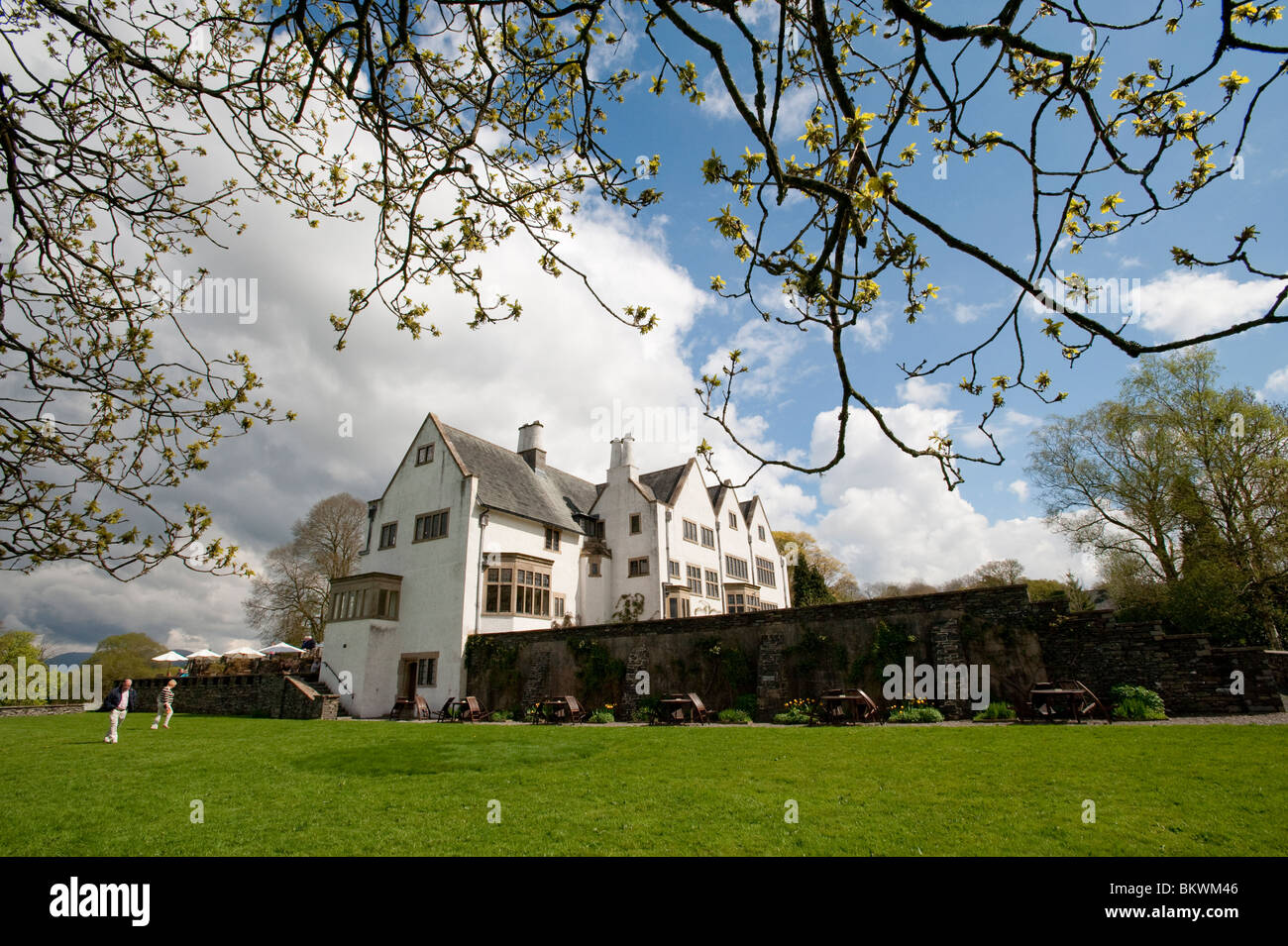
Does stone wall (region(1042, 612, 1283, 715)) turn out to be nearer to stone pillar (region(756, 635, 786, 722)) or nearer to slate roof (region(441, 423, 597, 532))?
stone pillar (region(756, 635, 786, 722))

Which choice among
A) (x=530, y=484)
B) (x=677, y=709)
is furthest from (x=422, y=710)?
(x=530, y=484)

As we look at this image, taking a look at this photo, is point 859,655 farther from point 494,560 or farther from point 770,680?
point 494,560

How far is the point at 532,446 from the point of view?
36.8m

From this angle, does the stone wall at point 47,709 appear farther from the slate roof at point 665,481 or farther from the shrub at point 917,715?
the shrub at point 917,715

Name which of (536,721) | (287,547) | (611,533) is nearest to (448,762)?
(536,721)

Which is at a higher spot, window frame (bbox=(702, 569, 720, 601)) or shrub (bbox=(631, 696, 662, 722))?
window frame (bbox=(702, 569, 720, 601))

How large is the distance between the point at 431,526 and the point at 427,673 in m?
6.97

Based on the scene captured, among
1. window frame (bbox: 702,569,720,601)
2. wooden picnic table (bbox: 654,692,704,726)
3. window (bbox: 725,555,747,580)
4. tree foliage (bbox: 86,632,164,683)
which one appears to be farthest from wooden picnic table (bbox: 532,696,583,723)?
tree foliage (bbox: 86,632,164,683)

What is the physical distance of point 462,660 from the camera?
2544 cm

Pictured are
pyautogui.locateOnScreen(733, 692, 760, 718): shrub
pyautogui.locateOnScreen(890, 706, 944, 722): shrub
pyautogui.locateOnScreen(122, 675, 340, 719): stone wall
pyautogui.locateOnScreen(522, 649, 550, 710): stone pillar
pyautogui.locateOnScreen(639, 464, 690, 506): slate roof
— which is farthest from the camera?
pyautogui.locateOnScreen(639, 464, 690, 506): slate roof

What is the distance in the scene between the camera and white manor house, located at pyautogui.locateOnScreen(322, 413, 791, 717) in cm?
2661

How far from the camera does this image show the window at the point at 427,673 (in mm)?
26109

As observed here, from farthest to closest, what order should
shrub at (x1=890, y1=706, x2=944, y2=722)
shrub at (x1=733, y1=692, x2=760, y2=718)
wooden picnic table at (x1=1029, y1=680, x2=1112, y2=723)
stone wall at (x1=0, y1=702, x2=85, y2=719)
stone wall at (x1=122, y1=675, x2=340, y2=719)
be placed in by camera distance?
stone wall at (x1=0, y1=702, x2=85, y2=719), stone wall at (x1=122, y1=675, x2=340, y2=719), shrub at (x1=733, y1=692, x2=760, y2=718), shrub at (x1=890, y1=706, x2=944, y2=722), wooden picnic table at (x1=1029, y1=680, x2=1112, y2=723)

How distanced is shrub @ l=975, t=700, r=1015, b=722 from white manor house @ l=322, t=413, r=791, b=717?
1852 cm
